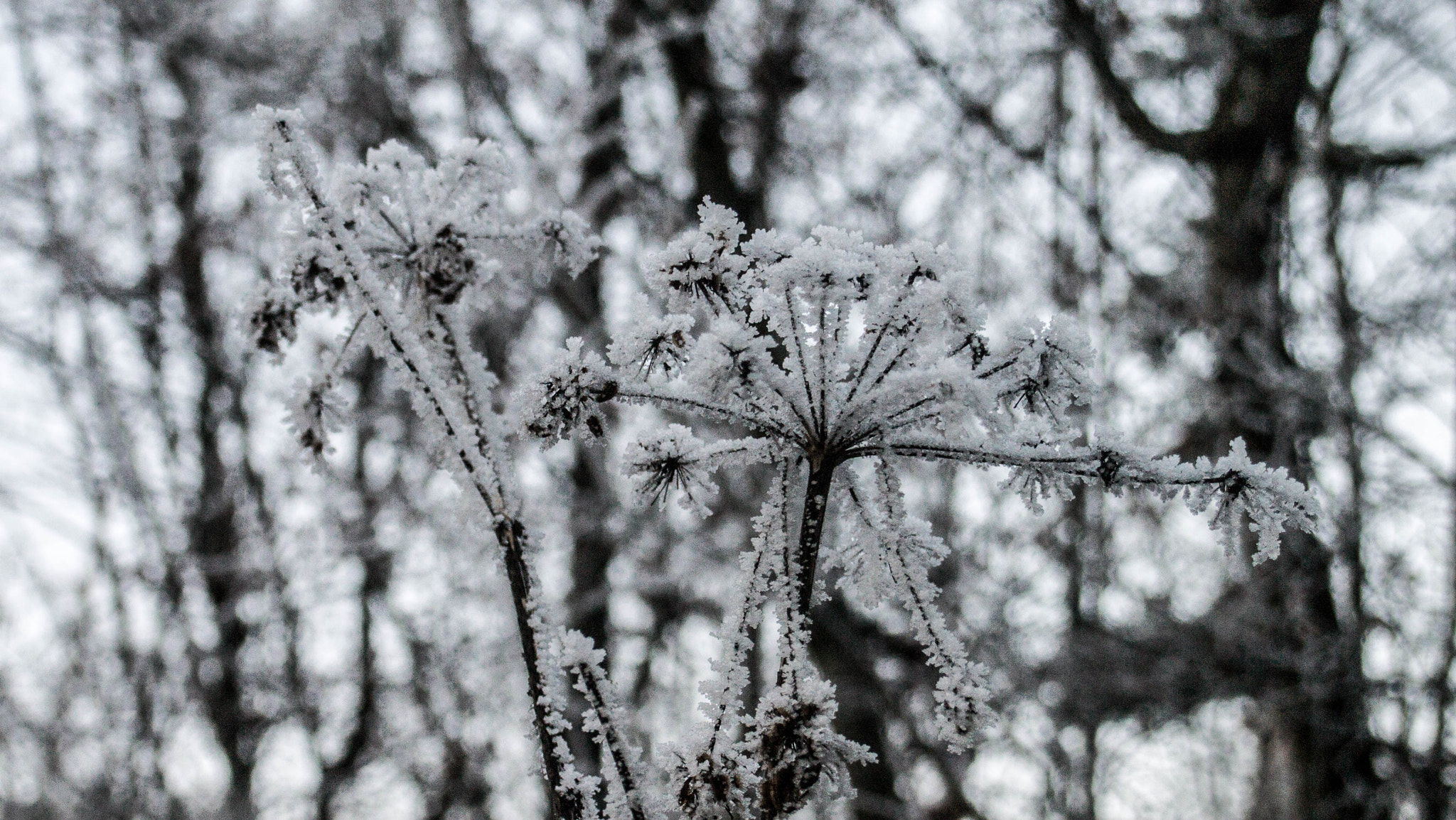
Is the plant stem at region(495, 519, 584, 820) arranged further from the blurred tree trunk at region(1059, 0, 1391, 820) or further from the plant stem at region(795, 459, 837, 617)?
the blurred tree trunk at region(1059, 0, 1391, 820)

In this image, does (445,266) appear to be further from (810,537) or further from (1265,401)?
(1265,401)

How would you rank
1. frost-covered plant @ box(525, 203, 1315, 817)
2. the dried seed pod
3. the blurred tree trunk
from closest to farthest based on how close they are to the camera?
1. frost-covered plant @ box(525, 203, 1315, 817)
2. the dried seed pod
3. the blurred tree trunk

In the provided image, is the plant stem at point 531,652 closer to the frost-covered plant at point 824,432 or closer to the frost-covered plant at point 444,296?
the frost-covered plant at point 444,296

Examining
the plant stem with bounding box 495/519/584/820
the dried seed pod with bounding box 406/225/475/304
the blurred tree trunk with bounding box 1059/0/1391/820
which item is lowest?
the plant stem with bounding box 495/519/584/820

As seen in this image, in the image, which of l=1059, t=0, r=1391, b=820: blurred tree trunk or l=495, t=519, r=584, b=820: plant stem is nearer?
l=495, t=519, r=584, b=820: plant stem

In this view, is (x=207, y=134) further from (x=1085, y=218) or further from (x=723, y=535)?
(x=1085, y=218)

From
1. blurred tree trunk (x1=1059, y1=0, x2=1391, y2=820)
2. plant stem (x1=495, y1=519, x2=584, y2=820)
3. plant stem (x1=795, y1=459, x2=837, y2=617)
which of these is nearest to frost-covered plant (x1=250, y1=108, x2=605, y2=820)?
plant stem (x1=495, y1=519, x2=584, y2=820)

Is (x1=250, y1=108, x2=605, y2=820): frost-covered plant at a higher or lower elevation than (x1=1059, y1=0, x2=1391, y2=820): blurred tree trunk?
lower

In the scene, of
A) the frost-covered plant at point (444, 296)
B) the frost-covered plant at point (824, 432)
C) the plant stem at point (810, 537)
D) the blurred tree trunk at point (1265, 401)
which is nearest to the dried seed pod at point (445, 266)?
the frost-covered plant at point (444, 296)
